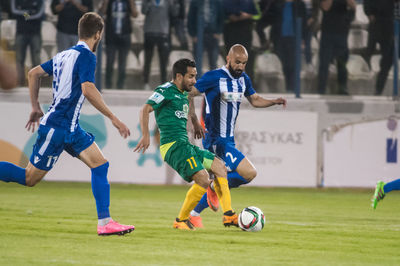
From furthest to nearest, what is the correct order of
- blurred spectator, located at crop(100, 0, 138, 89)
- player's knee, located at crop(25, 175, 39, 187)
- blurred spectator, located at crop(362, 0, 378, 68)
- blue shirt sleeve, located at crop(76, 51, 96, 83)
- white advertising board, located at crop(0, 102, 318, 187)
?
blurred spectator, located at crop(362, 0, 378, 68), blurred spectator, located at crop(100, 0, 138, 89), white advertising board, located at crop(0, 102, 318, 187), player's knee, located at crop(25, 175, 39, 187), blue shirt sleeve, located at crop(76, 51, 96, 83)

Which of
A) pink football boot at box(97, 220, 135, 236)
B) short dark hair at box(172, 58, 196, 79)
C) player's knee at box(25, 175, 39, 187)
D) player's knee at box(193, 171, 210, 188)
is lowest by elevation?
pink football boot at box(97, 220, 135, 236)

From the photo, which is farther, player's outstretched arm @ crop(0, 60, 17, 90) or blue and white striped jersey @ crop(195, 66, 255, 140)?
blue and white striped jersey @ crop(195, 66, 255, 140)

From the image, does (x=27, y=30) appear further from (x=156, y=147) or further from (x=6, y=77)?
(x=6, y=77)

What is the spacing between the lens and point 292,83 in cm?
1510

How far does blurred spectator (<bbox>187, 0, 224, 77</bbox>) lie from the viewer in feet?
48.3

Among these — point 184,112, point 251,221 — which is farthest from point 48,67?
point 251,221

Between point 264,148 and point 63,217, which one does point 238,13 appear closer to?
point 264,148

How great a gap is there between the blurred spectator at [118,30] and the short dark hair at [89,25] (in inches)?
306

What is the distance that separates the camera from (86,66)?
268 inches

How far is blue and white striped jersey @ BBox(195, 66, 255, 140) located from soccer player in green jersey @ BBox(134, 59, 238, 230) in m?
0.84

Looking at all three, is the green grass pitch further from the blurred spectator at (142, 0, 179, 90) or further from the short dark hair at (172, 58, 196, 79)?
the blurred spectator at (142, 0, 179, 90)

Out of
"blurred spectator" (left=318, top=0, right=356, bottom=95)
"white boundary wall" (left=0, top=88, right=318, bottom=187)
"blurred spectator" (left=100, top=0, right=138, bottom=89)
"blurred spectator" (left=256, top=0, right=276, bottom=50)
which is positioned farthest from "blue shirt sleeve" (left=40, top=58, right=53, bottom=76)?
"blurred spectator" (left=318, top=0, right=356, bottom=95)

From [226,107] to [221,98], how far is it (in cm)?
11

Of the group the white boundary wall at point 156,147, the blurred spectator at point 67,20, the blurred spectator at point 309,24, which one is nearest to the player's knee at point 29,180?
the white boundary wall at point 156,147
